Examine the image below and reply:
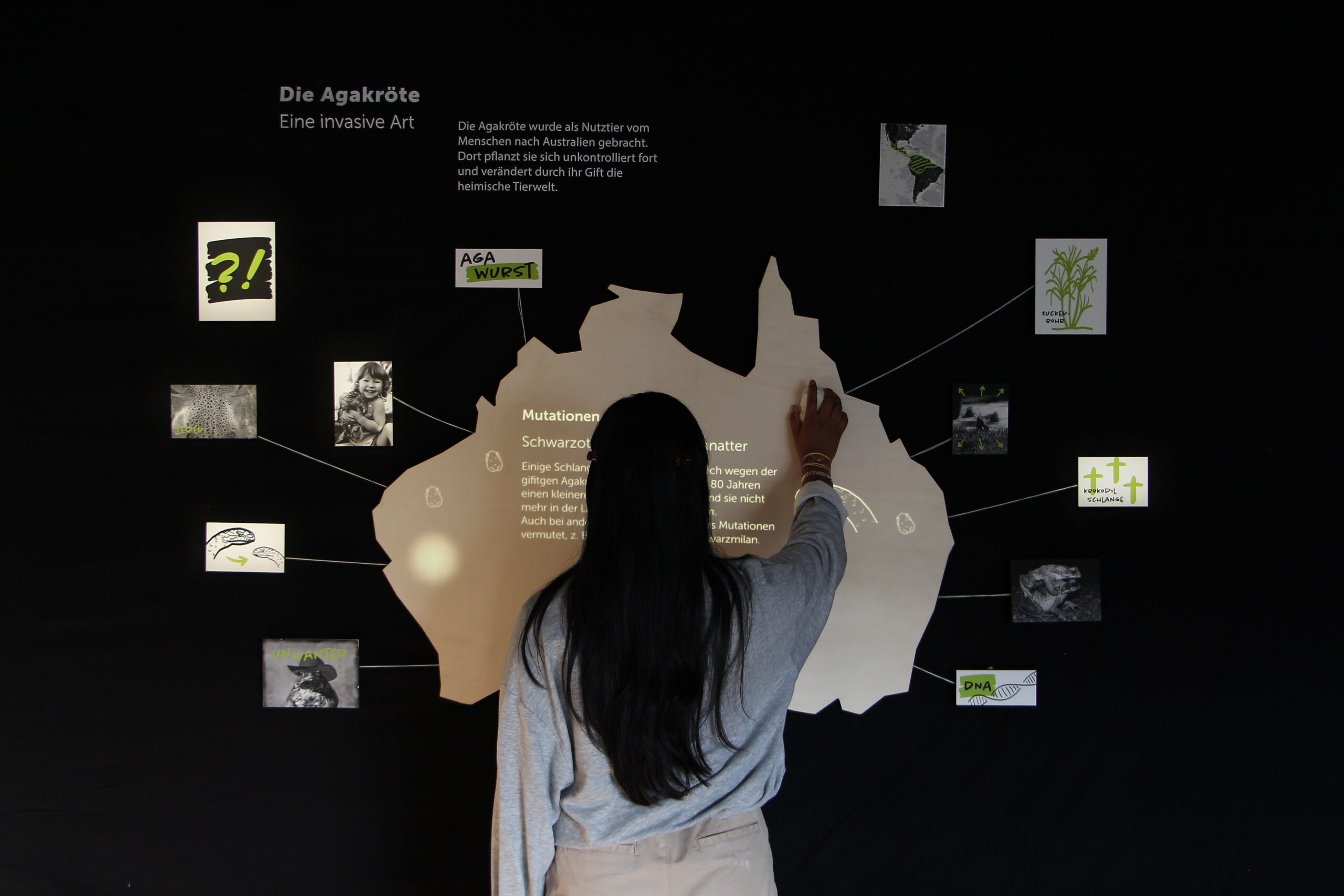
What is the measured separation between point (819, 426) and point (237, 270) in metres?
1.17

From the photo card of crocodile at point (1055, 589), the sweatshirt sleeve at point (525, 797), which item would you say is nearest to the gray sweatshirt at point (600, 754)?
the sweatshirt sleeve at point (525, 797)

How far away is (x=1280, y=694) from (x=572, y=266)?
1632 millimetres

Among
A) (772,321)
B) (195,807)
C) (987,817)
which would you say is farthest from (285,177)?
(987,817)

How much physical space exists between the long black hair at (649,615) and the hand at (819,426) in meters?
0.43

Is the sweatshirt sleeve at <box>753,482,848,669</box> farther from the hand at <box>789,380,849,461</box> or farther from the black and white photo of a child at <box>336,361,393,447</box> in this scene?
the black and white photo of a child at <box>336,361,393,447</box>

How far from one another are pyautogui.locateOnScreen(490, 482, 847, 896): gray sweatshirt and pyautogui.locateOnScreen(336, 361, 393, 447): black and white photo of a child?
0.61 metres

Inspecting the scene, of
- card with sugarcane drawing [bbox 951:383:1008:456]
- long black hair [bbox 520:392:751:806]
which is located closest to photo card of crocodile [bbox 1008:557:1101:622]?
card with sugarcane drawing [bbox 951:383:1008:456]

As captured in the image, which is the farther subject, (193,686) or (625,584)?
(193,686)

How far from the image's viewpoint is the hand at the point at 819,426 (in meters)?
1.28

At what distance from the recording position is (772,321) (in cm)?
135

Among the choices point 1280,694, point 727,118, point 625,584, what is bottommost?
point 1280,694

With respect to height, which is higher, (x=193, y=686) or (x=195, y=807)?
(x=193, y=686)

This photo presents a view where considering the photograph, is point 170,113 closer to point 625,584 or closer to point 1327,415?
point 625,584

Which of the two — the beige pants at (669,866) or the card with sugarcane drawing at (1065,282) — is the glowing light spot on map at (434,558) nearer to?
the beige pants at (669,866)
